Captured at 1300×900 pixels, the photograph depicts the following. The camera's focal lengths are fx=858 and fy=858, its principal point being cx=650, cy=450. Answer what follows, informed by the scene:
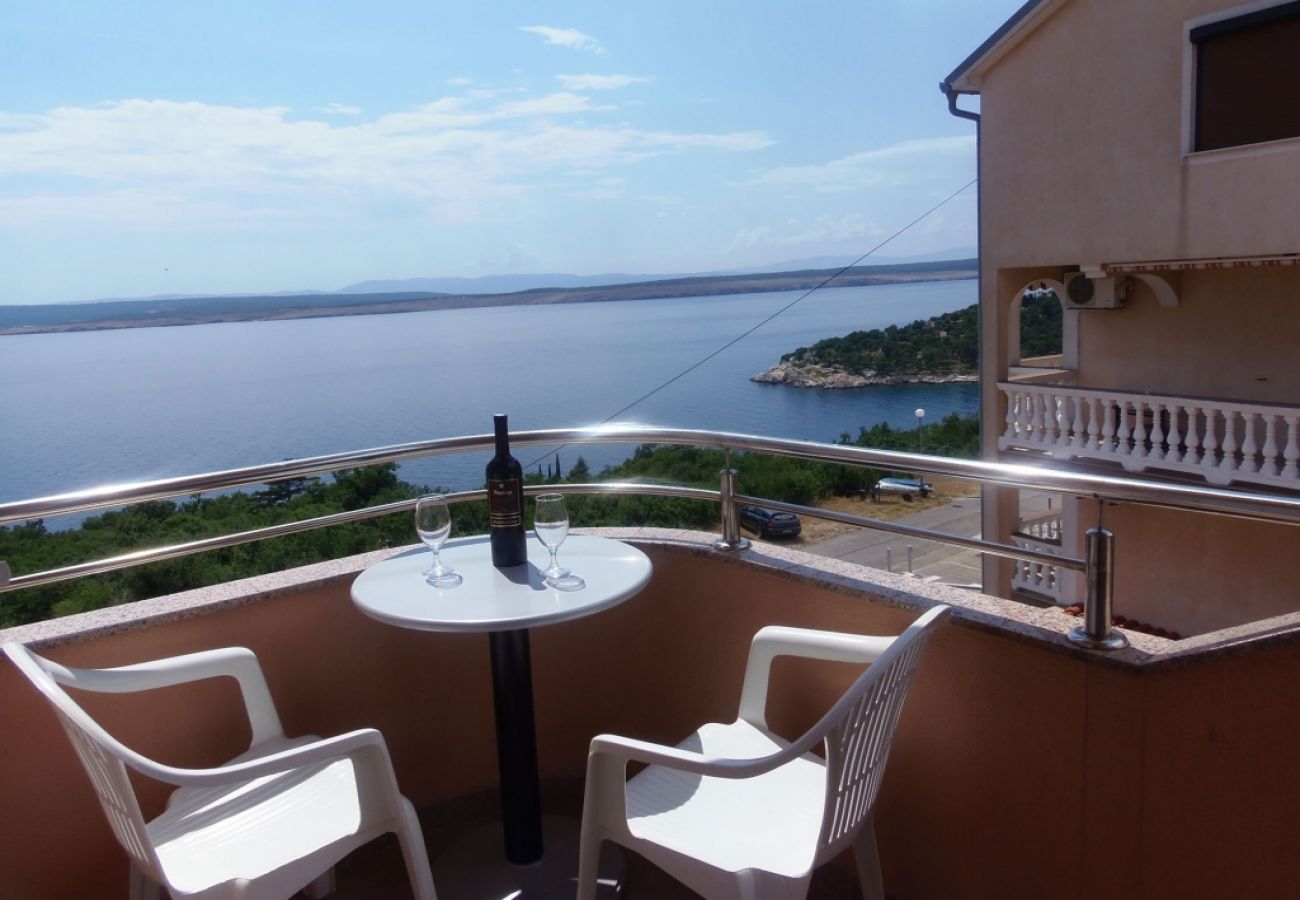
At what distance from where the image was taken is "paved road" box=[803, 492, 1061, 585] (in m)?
15.0

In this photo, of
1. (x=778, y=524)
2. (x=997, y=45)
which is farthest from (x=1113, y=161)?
(x=778, y=524)

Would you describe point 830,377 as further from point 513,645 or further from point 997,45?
point 513,645

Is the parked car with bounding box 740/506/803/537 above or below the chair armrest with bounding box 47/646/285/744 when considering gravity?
below

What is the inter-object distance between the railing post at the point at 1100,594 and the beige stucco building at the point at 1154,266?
21.6 feet

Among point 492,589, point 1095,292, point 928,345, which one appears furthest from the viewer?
point 928,345

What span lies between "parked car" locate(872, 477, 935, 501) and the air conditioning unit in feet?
18.2

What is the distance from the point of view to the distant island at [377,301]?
1486 cm

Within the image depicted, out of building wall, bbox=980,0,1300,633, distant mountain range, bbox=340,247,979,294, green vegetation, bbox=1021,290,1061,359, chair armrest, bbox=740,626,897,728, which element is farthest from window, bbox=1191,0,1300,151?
distant mountain range, bbox=340,247,979,294

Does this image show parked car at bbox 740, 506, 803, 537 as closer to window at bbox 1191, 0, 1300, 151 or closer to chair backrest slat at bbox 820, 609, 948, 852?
chair backrest slat at bbox 820, 609, 948, 852

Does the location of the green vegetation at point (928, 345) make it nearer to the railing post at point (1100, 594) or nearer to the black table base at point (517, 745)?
the railing post at point (1100, 594)

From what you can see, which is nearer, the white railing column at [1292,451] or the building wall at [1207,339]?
the white railing column at [1292,451]

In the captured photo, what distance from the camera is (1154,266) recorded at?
7.98 m

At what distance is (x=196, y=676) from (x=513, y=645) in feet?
2.47

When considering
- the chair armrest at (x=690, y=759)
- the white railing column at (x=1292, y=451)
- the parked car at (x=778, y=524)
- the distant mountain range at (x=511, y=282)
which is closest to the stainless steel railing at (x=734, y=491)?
the chair armrest at (x=690, y=759)
